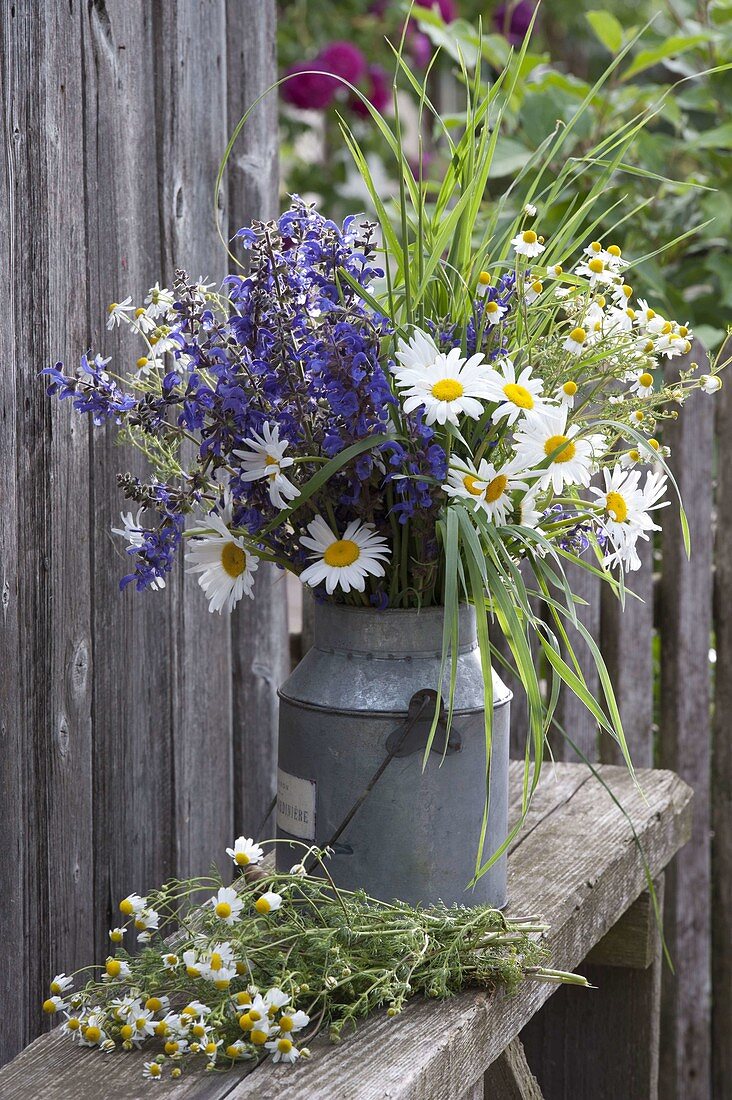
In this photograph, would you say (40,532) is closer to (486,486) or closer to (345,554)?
(345,554)

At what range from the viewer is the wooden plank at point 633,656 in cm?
212

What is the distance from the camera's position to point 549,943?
1.19m

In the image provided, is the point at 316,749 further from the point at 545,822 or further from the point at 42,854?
the point at 545,822

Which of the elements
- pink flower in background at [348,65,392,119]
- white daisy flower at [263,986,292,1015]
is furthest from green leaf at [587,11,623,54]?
white daisy flower at [263,986,292,1015]

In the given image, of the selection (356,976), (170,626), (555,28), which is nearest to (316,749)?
(356,976)

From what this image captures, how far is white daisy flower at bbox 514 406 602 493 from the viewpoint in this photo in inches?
38.9

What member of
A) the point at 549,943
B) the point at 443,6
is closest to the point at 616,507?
the point at 549,943

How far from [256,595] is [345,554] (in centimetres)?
77

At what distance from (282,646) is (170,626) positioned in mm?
354

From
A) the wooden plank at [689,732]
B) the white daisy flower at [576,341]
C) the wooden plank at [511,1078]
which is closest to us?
the white daisy flower at [576,341]

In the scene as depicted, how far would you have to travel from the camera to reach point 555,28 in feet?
18.8

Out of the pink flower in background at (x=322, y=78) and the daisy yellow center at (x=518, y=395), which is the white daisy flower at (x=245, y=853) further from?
the pink flower in background at (x=322, y=78)

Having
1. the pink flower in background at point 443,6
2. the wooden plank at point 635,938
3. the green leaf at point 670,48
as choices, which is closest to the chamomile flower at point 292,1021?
the wooden plank at point 635,938

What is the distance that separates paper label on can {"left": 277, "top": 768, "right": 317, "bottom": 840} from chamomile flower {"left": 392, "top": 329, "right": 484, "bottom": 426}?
363mm
